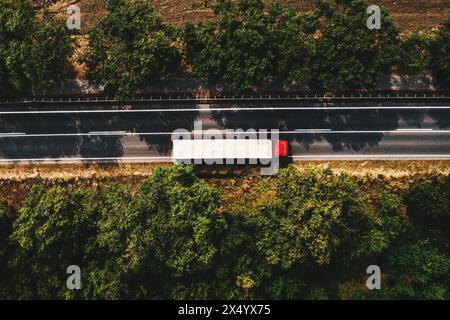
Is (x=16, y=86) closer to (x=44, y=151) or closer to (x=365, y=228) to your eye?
(x=44, y=151)

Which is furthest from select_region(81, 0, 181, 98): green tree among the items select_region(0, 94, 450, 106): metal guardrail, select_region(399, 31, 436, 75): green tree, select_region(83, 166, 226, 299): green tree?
select_region(399, 31, 436, 75): green tree

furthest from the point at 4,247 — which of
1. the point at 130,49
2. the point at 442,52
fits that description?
the point at 442,52

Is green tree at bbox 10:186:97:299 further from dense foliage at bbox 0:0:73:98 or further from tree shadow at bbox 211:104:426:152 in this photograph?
tree shadow at bbox 211:104:426:152

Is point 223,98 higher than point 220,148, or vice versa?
point 223,98

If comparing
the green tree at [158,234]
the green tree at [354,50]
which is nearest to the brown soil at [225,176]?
the green tree at [158,234]

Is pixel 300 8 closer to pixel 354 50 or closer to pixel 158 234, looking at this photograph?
pixel 354 50

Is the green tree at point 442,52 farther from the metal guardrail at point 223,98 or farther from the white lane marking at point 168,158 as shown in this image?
the white lane marking at point 168,158
